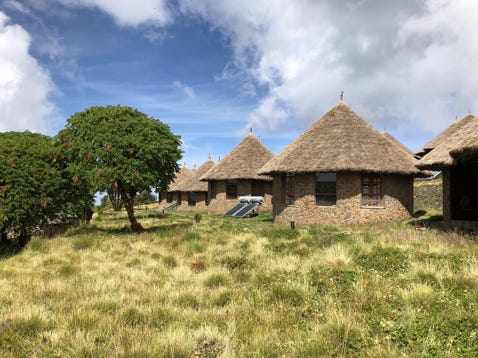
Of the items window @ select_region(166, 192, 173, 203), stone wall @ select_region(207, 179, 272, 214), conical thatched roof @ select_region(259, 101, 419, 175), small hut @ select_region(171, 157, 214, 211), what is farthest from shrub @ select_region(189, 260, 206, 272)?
window @ select_region(166, 192, 173, 203)

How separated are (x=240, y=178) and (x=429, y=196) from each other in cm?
1523

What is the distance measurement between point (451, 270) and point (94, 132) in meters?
14.6

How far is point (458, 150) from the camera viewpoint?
39.1 ft

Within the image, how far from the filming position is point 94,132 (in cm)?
1546

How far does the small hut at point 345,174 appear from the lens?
17.5 m

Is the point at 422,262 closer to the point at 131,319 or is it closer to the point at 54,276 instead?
the point at 131,319

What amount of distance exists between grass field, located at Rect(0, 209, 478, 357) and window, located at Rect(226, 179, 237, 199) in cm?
1941

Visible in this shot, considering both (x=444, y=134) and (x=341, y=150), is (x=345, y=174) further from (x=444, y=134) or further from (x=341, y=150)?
(x=444, y=134)

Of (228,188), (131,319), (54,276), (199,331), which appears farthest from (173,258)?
(228,188)

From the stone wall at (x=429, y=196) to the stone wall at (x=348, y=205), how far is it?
7.63 m

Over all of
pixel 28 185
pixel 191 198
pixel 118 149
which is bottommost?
pixel 191 198

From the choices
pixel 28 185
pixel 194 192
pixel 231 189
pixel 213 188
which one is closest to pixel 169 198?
pixel 194 192

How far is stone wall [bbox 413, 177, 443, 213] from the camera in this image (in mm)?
25342

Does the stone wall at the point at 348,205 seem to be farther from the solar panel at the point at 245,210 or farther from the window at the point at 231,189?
the window at the point at 231,189
